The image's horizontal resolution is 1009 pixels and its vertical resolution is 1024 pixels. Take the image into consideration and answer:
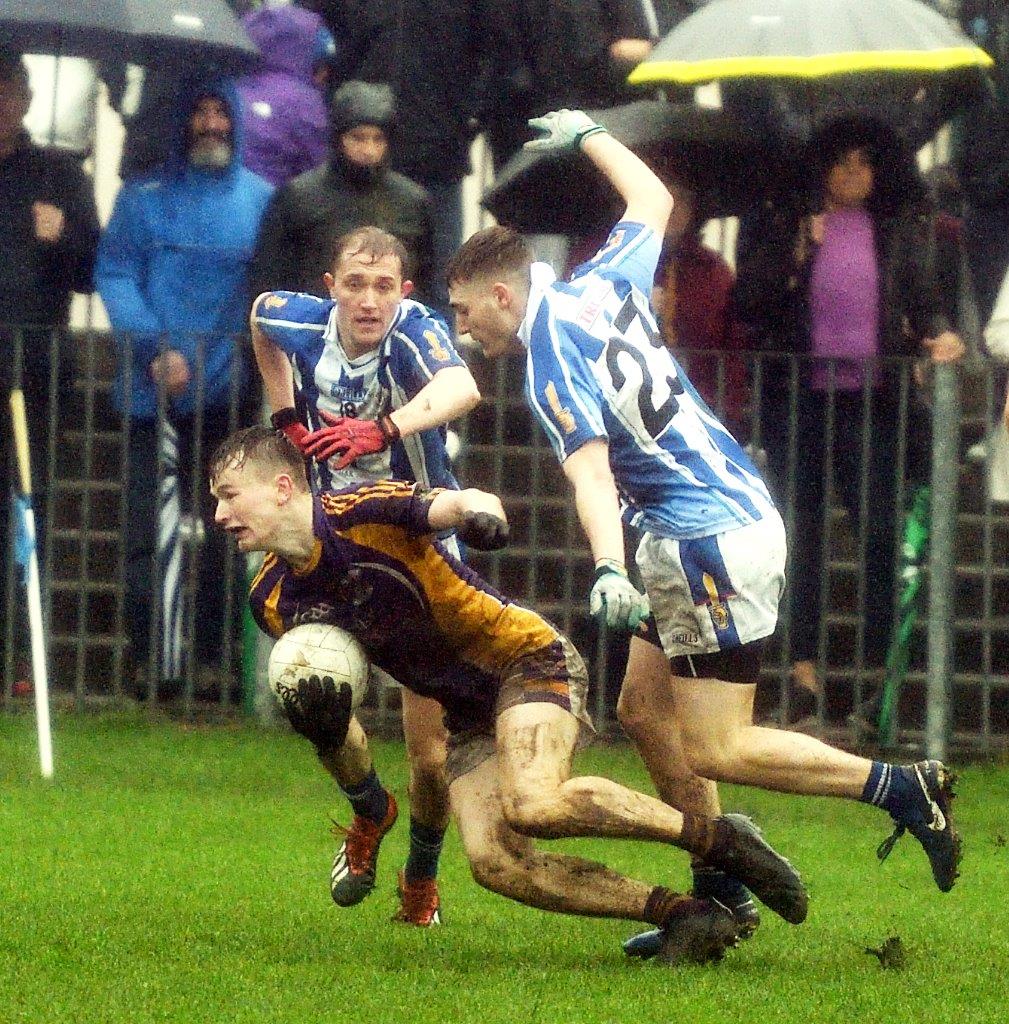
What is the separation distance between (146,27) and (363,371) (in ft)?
11.5

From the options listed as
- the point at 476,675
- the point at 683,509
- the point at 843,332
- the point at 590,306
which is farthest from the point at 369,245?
the point at 843,332

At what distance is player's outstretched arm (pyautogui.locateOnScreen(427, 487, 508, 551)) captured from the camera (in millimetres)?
6254

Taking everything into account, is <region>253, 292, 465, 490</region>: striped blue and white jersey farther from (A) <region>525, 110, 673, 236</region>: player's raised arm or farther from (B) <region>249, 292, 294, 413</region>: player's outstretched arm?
(A) <region>525, 110, 673, 236</region>: player's raised arm

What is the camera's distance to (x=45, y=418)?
37.0ft

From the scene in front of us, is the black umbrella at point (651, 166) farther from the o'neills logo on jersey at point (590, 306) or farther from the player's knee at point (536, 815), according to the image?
the player's knee at point (536, 815)

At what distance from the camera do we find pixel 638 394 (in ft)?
22.8

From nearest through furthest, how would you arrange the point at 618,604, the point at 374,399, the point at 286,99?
the point at 618,604 < the point at 374,399 < the point at 286,99

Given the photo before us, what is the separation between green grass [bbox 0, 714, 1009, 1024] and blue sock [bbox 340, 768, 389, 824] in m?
0.31

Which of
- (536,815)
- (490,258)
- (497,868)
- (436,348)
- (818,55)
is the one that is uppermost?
(818,55)

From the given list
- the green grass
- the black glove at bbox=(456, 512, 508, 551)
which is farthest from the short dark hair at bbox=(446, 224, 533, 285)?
the green grass

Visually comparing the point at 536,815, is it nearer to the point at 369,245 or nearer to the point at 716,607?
the point at 716,607

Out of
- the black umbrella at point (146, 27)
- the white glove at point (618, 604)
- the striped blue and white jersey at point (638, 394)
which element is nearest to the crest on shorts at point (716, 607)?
the striped blue and white jersey at point (638, 394)

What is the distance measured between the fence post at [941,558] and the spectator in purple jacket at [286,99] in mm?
3039

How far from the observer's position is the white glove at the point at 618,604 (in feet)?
20.4
